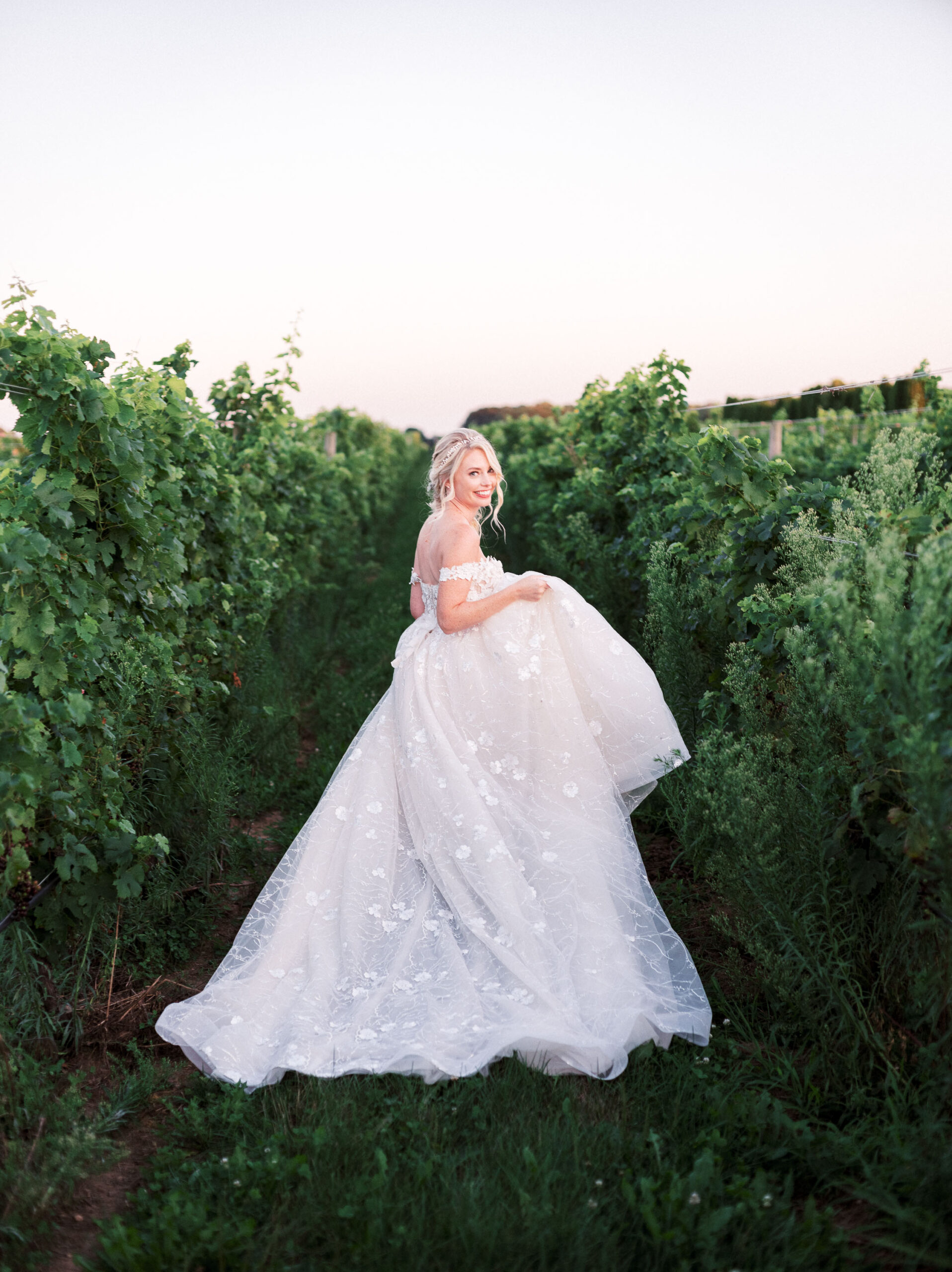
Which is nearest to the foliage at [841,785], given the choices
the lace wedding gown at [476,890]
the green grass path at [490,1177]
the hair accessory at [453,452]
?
the green grass path at [490,1177]

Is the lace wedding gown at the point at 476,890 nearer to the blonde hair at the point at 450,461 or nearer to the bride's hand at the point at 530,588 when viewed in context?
the bride's hand at the point at 530,588

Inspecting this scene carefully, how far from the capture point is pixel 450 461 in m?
3.92

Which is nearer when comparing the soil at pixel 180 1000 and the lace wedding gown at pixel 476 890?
the soil at pixel 180 1000

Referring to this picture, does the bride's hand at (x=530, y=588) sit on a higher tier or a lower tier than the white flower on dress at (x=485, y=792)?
higher

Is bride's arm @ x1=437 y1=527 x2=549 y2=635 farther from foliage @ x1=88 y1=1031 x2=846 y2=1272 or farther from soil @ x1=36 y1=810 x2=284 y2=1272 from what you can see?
foliage @ x1=88 y1=1031 x2=846 y2=1272

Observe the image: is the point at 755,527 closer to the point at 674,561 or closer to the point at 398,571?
the point at 674,561

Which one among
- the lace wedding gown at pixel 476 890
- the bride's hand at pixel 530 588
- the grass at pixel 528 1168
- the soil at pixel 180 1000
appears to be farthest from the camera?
the bride's hand at pixel 530 588

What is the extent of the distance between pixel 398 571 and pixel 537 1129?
34.7ft

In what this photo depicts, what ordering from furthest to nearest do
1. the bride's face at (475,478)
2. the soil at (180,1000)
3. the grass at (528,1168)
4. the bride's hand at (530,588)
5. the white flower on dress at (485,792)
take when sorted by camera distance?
1. the bride's face at (475,478)
2. the bride's hand at (530,588)
3. the white flower on dress at (485,792)
4. the soil at (180,1000)
5. the grass at (528,1168)

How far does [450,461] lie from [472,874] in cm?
170

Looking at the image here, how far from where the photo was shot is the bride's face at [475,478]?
384 centimetres

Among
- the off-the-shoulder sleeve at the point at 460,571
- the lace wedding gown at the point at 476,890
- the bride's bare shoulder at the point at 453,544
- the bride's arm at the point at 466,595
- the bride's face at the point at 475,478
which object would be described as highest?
the bride's face at the point at 475,478

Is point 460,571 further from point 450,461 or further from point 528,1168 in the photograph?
point 528,1168

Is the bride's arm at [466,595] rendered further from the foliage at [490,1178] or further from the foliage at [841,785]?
the foliage at [490,1178]
